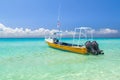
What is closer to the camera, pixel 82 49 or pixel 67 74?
pixel 67 74

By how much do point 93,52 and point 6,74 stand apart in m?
10.1

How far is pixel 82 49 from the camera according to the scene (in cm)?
2095

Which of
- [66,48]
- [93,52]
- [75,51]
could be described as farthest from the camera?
[66,48]

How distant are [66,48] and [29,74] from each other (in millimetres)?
12262

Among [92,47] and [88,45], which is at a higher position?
[88,45]

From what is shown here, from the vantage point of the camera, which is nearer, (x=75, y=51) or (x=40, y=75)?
(x=40, y=75)

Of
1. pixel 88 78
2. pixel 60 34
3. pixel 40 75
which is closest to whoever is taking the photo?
pixel 88 78

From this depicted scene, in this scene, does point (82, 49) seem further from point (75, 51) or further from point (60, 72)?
point (60, 72)

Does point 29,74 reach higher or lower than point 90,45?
lower

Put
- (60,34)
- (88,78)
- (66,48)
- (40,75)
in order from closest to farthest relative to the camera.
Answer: (88,78) < (40,75) < (66,48) < (60,34)

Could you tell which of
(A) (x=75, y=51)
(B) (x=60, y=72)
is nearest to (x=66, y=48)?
(A) (x=75, y=51)

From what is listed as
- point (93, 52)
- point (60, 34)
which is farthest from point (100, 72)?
point (60, 34)

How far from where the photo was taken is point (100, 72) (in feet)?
39.7

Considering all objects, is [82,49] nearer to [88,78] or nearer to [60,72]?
[60,72]
